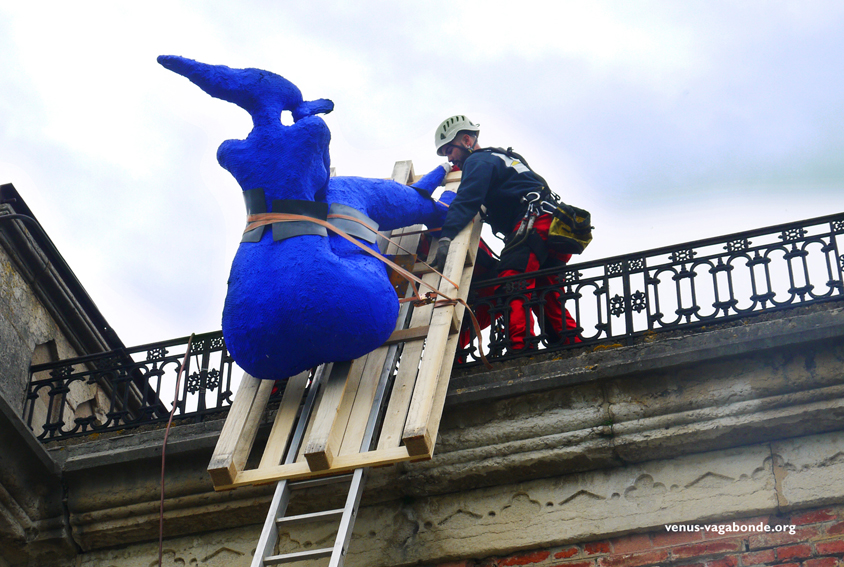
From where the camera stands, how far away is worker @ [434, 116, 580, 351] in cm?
727

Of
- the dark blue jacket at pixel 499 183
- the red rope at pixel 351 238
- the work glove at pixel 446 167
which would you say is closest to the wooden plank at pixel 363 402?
the red rope at pixel 351 238

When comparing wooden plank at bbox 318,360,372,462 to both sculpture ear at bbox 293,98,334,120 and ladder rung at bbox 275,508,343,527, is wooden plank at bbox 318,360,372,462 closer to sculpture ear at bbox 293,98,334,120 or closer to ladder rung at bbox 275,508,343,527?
ladder rung at bbox 275,508,343,527

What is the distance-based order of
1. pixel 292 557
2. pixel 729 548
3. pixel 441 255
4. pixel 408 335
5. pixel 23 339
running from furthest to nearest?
pixel 23 339 → pixel 441 255 → pixel 408 335 → pixel 729 548 → pixel 292 557

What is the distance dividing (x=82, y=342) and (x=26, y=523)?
221cm

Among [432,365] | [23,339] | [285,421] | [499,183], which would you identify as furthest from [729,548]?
[23,339]

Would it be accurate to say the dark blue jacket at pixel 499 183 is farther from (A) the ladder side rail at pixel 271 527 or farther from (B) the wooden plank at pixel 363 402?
(A) the ladder side rail at pixel 271 527

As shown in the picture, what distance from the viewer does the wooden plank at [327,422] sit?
18.8 ft

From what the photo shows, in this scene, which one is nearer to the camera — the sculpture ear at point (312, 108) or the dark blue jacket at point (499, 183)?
the sculpture ear at point (312, 108)

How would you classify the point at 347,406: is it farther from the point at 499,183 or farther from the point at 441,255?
the point at 499,183

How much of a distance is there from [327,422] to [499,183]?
8.09ft

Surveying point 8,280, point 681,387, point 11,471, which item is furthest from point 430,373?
point 8,280

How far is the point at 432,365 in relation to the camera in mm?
6152

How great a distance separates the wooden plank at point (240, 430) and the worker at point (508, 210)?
1.34 meters

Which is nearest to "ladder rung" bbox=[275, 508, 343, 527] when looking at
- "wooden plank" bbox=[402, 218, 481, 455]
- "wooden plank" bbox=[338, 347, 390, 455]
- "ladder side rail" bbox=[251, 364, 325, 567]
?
"ladder side rail" bbox=[251, 364, 325, 567]
